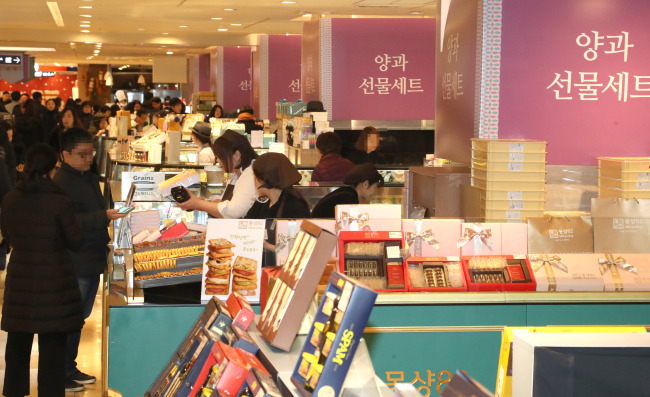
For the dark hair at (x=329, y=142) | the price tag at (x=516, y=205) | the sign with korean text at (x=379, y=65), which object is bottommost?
the price tag at (x=516, y=205)

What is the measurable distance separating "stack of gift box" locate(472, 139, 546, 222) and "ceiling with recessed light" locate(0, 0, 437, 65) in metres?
6.04

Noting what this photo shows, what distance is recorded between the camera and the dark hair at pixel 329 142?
7328mm

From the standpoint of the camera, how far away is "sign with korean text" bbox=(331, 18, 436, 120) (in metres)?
11.4

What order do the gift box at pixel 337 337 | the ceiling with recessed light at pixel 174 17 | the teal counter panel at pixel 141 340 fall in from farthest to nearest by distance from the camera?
1. the ceiling with recessed light at pixel 174 17
2. the teal counter panel at pixel 141 340
3. the gift box at pixel 337 337

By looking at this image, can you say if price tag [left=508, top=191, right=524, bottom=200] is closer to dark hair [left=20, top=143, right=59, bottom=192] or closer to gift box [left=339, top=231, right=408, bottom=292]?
gift box [left=339, top=231, right=408, bottom=292]

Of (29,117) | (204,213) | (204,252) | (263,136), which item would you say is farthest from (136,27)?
(204,252)

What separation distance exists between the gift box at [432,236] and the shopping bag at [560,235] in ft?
1.21

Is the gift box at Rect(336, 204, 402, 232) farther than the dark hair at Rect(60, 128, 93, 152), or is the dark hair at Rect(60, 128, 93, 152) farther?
the dark hair at Rect(60, 128, 93, 152)

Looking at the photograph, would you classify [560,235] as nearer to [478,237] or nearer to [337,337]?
[478,237]

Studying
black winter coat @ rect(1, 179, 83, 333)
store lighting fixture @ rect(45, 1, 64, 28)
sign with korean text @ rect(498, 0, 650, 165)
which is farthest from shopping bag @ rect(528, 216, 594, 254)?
store lighting fixture @ rect(45, 1, 64, 28)

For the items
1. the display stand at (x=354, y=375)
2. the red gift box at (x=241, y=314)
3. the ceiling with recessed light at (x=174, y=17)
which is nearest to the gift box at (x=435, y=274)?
the red gift box at (x=241, y=314)

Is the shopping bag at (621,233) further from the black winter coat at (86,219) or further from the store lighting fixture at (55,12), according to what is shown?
the store lighting fixture at (55,12)

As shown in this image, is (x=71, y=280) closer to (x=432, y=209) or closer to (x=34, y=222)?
(x=34, y=222)

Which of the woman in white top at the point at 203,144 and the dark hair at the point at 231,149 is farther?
the woman in white top at the point at 203,144
